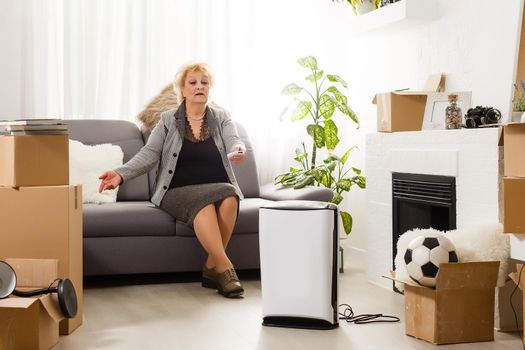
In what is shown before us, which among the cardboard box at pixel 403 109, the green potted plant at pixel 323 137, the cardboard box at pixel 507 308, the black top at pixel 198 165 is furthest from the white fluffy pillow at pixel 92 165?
the cardboard box at pixel 507 308

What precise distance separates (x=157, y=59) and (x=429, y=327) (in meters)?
2.85

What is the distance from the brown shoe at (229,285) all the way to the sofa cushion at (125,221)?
0.44 meters

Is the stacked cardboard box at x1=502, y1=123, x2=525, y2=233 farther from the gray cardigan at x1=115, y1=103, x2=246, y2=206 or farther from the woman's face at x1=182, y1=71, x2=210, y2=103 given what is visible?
the woman's face at x1=182, y1=71, x2=210, y2=103

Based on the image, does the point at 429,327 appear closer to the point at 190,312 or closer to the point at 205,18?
the point at 190,312

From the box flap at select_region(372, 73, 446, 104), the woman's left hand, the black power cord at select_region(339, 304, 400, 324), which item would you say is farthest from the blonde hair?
the black power cord at select_region(339, 304, 400, 324)

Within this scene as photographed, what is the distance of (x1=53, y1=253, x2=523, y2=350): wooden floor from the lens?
2.89m

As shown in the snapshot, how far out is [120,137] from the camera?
469cm

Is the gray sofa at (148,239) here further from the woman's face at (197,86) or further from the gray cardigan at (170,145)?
the woman's face at (197,86)

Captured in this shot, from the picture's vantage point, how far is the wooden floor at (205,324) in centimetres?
289

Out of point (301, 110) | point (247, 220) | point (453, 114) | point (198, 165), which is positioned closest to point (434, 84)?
point (453, 114)

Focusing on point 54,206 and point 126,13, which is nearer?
point 54,206

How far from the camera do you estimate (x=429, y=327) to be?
9.50 ft

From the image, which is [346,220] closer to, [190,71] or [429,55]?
[429,55]

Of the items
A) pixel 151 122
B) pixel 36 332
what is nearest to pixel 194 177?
pixel 151 122
